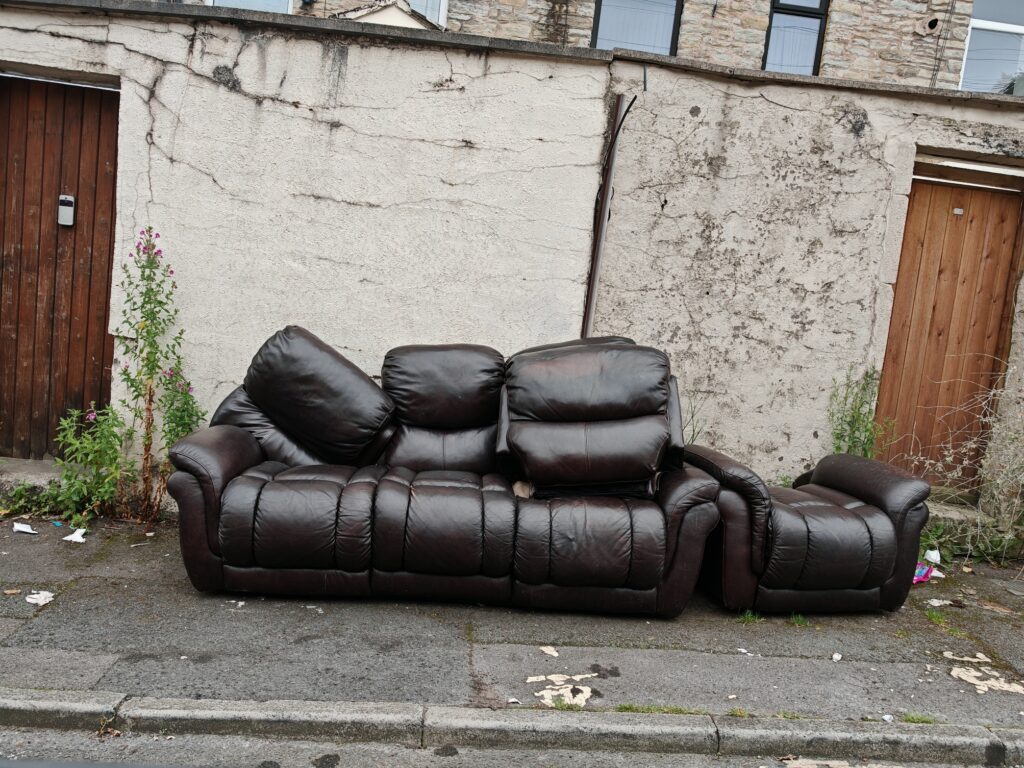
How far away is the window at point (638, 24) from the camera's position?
8297 millimetres

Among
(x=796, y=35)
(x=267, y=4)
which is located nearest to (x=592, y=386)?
(x=267, y=4)

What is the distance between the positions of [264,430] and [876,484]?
339 cm

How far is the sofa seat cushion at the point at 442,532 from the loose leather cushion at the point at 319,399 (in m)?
0.58

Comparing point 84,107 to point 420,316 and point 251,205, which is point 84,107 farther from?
point 420,316

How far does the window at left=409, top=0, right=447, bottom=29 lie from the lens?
815 centimetres

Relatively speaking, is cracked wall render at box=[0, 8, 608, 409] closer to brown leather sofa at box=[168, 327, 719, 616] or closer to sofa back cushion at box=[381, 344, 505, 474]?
sofa back cushion at box=[381, 344, 505, 474]

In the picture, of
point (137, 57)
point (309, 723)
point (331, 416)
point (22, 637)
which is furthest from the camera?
point (137, 57)

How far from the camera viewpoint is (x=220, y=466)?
3844 mm

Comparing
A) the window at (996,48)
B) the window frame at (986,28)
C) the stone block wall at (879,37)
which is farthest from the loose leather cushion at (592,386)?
the window at (996,48)

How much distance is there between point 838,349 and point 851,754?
304 centimetres

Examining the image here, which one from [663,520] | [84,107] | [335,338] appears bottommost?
[663,520]

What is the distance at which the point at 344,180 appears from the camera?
16.6 feet

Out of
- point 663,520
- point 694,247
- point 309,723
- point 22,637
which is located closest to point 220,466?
point 22,637

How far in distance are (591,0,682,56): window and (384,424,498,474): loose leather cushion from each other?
539cm
